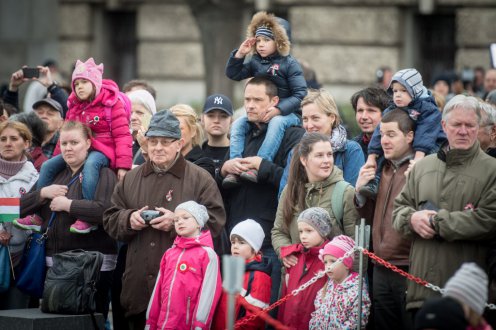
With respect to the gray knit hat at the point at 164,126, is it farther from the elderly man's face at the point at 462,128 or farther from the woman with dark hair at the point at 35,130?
the elderly man's face at the point at 462,128

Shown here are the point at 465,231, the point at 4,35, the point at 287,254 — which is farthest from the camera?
the point at 4,35

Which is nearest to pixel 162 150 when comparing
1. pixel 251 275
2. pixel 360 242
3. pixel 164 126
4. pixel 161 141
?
pixel 161 141

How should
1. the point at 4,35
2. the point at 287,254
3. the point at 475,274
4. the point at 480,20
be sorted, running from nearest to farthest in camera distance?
the point at 475,274
the point at 287,254
the point at 480,20
the point at 4,35

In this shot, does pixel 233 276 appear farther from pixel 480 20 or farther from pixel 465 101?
pixel 480 20

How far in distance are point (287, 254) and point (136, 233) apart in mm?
1208

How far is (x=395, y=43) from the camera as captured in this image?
67.4ft

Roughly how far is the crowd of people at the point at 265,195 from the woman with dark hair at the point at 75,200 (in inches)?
0.5

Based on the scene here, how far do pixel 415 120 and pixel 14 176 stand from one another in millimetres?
3679

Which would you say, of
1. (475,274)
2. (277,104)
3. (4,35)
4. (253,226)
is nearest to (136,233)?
(253,226)

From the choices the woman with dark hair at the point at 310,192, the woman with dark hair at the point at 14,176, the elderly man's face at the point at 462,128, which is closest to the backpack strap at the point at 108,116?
the woman with dark hair at the point at 14,176

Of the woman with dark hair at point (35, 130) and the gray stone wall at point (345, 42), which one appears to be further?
the gray stone wall at point (345, 42)

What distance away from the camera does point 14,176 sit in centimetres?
1112

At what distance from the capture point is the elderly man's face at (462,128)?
870 cm

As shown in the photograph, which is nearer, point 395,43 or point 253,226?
point 253,226
